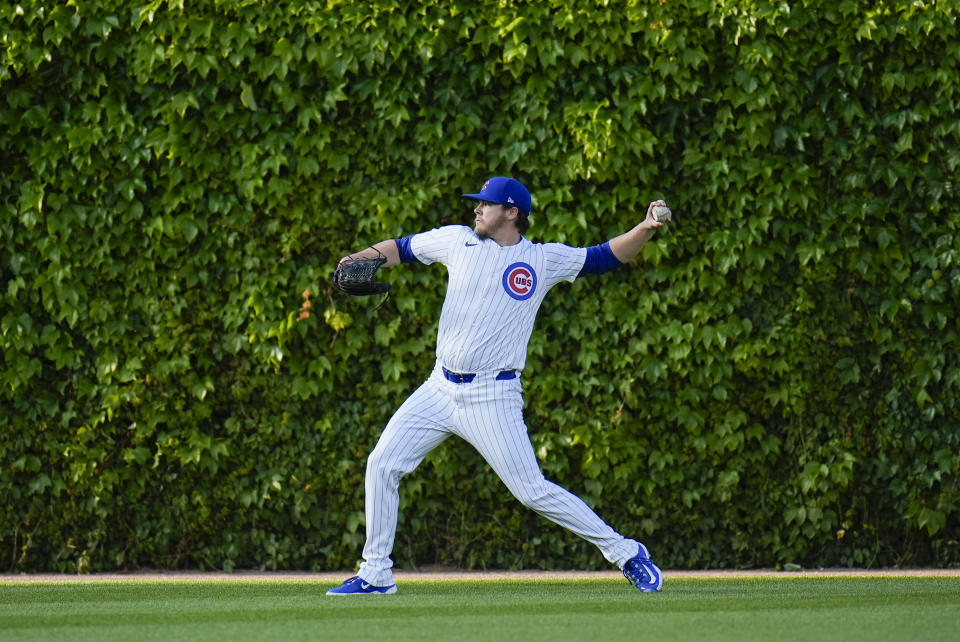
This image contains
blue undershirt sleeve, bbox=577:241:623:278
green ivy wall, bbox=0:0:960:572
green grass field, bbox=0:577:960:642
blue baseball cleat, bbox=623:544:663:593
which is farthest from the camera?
green ivy wall, bbox=0:0:960:572

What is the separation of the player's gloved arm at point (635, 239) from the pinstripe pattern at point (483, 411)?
0.43 metres

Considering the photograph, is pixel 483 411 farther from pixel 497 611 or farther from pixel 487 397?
pixel 497 611

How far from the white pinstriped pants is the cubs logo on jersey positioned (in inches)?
16.4

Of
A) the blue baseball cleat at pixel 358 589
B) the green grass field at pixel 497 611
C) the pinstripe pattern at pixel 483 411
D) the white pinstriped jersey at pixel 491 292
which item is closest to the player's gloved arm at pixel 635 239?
the white pinstriped jersey at pixel 491 292

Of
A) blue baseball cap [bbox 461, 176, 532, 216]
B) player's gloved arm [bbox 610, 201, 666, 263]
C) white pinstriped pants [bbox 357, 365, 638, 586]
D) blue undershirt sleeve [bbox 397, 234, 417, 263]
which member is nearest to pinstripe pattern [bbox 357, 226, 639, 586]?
white pinstriped pants [bbox 357, 365, 638, 586]

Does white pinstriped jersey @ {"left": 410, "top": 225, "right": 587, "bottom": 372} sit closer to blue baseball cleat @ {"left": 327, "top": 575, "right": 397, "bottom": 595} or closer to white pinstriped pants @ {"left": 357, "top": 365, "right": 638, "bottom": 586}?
white pinstriped pants @ {"left": 357, "top": 365, "right": 638, "bottom": 586}

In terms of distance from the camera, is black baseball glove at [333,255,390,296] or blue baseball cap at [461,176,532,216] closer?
black baseball glove at [333,255,390,296]

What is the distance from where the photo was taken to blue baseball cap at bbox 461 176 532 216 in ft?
22.7

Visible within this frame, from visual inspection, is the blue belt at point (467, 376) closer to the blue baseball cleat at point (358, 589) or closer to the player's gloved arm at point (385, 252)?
the player's gloved arm at point (385, 252)

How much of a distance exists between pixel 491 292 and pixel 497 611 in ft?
5.21

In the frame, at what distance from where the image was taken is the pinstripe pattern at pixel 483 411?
22.1ft

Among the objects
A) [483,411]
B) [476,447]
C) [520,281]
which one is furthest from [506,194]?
[476,447]

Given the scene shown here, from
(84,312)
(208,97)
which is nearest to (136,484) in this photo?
(84,312)

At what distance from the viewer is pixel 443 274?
331 inches
